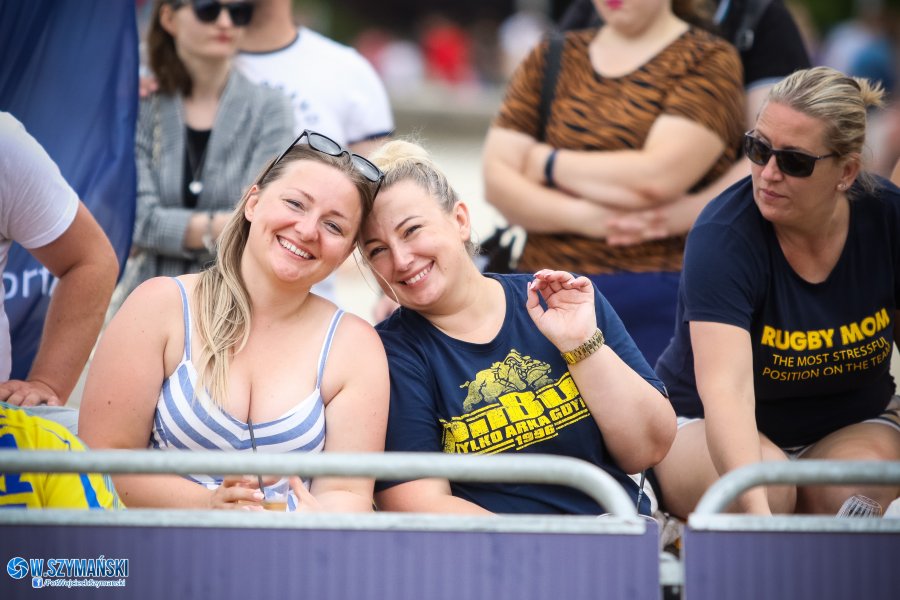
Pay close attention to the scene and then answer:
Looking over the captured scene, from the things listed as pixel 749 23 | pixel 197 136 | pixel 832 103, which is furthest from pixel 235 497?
pixel 749 23

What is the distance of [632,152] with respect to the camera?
3.92 m

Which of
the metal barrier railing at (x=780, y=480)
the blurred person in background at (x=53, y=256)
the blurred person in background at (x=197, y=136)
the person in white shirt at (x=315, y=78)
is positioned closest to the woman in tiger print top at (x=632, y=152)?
the person in white shirt at (x=315, y=78)

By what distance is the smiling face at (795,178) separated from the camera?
3.04m

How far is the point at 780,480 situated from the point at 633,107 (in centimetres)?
209

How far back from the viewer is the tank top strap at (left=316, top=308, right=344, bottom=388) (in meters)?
2.81

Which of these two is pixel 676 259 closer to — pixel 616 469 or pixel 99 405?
pixel 616 469

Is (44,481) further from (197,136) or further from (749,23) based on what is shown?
(749,23)

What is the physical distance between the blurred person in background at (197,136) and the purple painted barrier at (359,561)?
6.66 feet

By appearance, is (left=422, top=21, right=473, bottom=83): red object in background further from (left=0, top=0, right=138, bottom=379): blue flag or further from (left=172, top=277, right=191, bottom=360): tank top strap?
(left=172, top=277, right=191, bottom=360): tank top strap

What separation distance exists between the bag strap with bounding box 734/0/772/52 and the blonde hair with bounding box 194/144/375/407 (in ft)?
5.96

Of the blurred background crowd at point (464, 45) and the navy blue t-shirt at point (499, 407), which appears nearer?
the navy blue t-shirt at point (499, 407)

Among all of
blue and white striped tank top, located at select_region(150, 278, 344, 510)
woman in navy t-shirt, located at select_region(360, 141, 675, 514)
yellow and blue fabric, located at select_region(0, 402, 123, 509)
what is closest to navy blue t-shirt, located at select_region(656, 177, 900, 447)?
woman in navy t-shirt, located at select_region(360, 141, 675, 514)

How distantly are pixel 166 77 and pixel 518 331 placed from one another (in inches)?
77.9

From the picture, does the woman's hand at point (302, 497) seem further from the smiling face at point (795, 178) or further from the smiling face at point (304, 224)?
the smiling face at point (795, 178)
